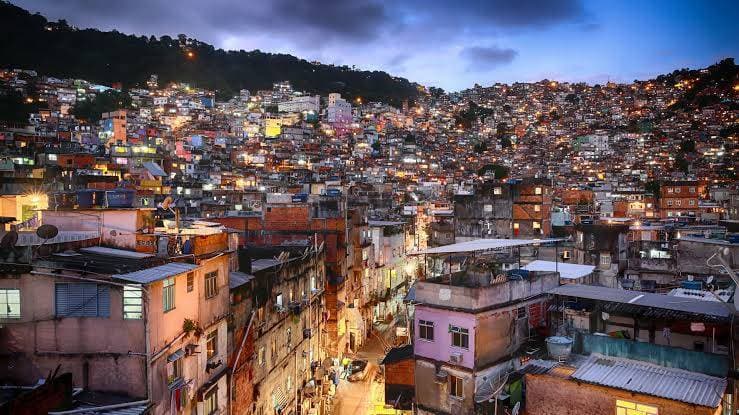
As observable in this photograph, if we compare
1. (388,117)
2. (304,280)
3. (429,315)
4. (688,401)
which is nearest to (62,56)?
(388,117)

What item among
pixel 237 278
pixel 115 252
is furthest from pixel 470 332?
pixel 115 252

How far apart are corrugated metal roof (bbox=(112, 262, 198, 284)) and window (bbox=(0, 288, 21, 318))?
106 inches

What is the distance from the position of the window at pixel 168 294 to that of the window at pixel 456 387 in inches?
394

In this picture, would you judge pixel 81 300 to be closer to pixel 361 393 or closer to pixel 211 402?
pixel 211 402

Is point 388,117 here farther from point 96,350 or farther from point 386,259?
point 96,350

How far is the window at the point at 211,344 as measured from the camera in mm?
16562

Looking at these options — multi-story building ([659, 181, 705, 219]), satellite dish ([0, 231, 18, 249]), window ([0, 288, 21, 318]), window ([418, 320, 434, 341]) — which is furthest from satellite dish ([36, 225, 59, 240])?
multi-story building ([659, 181, 705, 219])

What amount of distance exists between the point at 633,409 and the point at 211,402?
12.4 meters

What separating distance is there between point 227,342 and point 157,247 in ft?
14.2

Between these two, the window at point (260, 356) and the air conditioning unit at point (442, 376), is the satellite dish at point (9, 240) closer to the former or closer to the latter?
the window at point (260, 356)

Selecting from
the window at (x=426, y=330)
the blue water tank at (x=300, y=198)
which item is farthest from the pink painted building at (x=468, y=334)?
the blue water tank at (x=300, y=198)

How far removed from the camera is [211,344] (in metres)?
16.8

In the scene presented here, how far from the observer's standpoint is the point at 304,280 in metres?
26.0

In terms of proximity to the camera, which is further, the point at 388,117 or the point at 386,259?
the point at 388,117
